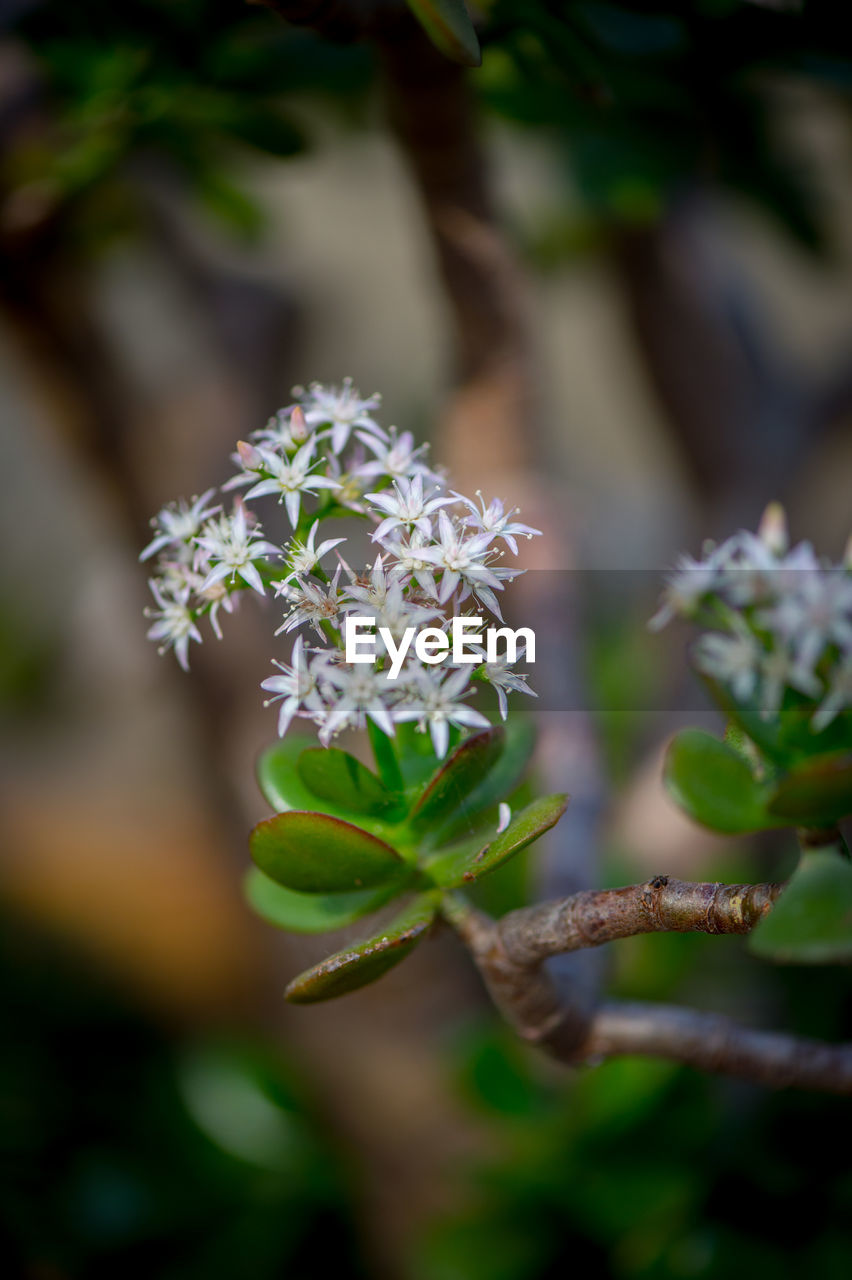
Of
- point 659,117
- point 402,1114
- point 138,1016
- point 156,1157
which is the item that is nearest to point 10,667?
point 138,1016

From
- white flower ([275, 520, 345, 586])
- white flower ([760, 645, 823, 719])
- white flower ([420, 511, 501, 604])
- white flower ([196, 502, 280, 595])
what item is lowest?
white flower ([760, 645, 823, 719])

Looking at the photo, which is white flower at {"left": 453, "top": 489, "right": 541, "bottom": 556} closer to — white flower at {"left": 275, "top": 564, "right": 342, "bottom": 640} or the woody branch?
white flower at {"left": 275, "top": 564, "right": 342, "bottom": 640}

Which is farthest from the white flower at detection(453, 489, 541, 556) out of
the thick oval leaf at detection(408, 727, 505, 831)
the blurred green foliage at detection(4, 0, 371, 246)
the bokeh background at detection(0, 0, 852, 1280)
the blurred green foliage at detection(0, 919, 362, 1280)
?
the blurred green foliage at detection(0, 919, 362, 1280)

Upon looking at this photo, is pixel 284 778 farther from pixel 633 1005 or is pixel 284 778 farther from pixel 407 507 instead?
pixel 633 1005

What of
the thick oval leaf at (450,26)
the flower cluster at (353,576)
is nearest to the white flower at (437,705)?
the flower cluster at (353,576)

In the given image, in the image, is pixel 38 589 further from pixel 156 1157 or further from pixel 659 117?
pixel 659 117

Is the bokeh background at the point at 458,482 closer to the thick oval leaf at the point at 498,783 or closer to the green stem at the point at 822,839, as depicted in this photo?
the thick oval leaf at the point at 498,783
